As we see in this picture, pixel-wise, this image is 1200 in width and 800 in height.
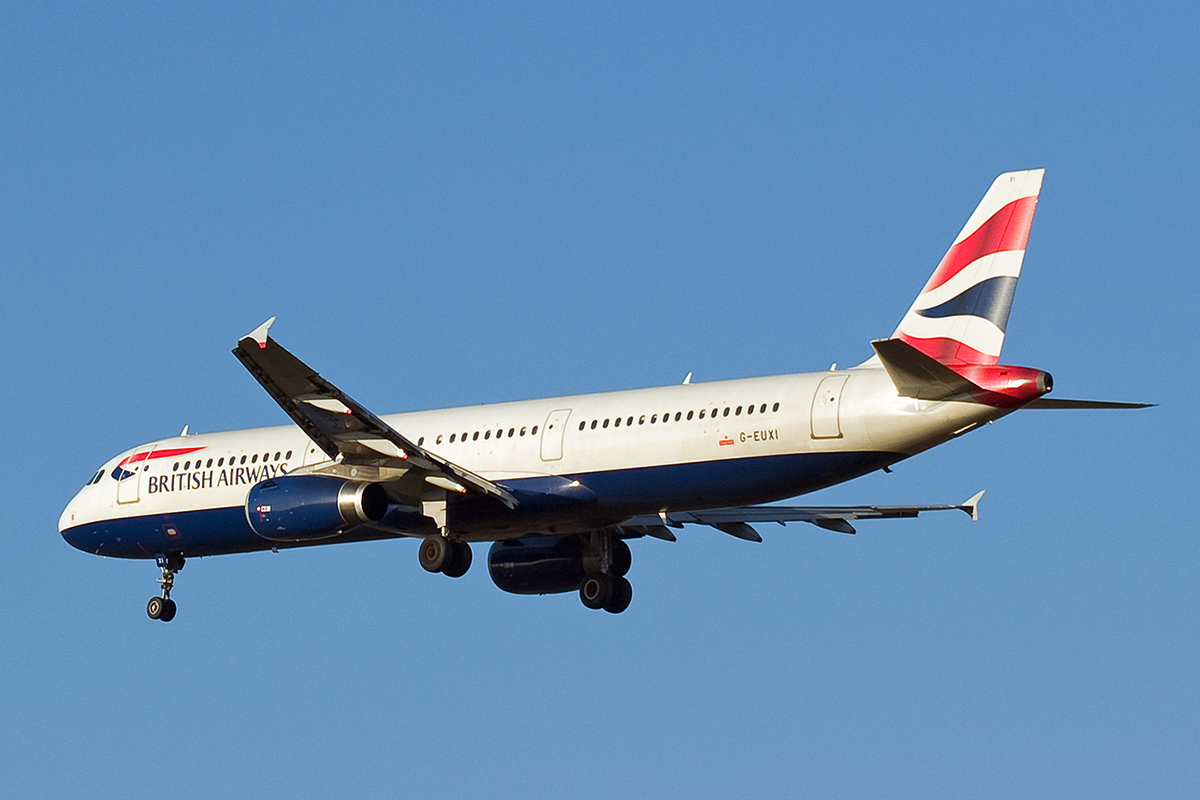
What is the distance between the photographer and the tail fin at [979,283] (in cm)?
3553

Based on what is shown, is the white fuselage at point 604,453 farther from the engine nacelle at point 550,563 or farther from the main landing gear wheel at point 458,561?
the engine nacelle at point 550,563

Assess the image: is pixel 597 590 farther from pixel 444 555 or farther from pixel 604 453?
pixel 604 453

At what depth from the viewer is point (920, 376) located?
113 feet

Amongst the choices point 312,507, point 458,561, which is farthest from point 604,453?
point 312,507

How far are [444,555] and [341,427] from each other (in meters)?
3.34

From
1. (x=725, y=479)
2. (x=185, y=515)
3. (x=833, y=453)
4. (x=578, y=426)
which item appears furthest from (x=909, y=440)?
(x=185, y=515)

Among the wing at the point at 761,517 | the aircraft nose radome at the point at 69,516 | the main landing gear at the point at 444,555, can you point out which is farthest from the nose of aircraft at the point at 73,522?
the wing at the point at 761,517

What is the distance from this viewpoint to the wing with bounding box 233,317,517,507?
121 feet

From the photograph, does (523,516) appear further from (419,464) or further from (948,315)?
(948,315)

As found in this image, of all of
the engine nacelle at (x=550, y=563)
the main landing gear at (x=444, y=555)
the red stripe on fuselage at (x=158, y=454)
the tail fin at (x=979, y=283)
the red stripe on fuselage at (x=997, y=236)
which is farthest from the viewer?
the red stripe on fuselage at (x=158, y=454)

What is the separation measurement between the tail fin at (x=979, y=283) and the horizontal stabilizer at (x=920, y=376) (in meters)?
0.86

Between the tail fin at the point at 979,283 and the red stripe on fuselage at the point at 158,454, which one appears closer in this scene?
the tail fin at the point at 979,283

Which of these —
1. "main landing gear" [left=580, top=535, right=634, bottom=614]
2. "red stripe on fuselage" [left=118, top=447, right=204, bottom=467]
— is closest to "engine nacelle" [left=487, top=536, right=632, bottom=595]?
"main landing gear" [left=580, top=535, right=634, bottom=614]

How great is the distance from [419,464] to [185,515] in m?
7.82
